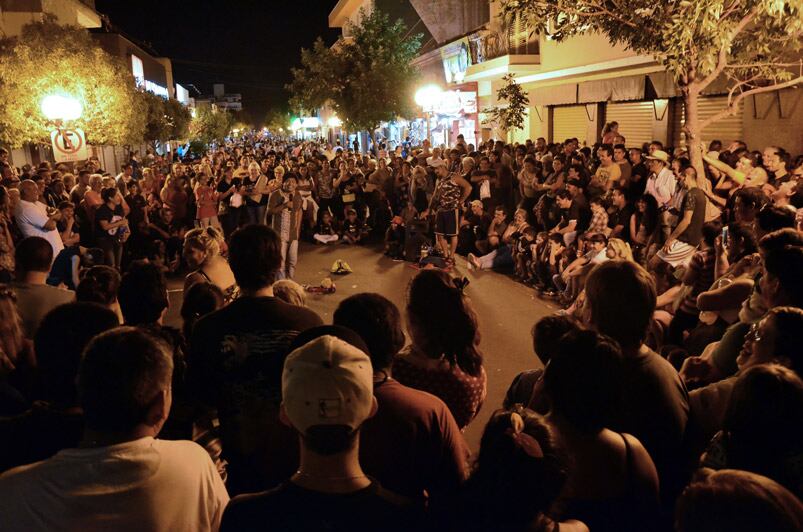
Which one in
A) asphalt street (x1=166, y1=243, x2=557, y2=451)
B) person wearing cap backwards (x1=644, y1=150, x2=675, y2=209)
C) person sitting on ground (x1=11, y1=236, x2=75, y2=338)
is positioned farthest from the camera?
person wearing cap backwards (x1=644, y1=150, x2=675, y2=209)

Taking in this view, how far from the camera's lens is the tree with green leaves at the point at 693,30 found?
7.35m

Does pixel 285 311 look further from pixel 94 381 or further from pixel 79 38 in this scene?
pixel 79 38

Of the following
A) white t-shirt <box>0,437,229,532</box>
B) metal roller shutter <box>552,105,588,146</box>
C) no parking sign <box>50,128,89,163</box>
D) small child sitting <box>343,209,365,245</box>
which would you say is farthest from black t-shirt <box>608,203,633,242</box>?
metal roller shutter <box>552,105,588,146</box>

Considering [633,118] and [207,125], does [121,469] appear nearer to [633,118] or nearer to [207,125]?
[633,118]

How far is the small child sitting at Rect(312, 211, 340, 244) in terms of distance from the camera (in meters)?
15.1

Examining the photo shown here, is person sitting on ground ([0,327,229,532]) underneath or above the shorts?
above

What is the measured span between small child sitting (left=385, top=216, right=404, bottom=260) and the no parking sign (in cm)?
564

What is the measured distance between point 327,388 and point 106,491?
72 centimetres

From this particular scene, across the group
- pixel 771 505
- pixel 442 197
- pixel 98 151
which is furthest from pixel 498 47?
pixel 98 151

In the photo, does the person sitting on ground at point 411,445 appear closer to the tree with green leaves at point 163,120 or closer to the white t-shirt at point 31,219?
the white t-shirt at point 31,219

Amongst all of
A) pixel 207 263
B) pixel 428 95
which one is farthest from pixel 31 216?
pixel 428 95

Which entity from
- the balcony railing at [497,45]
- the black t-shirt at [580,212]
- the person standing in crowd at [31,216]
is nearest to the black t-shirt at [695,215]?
the black t-shirt at [580,212]

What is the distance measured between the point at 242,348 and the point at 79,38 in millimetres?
26441

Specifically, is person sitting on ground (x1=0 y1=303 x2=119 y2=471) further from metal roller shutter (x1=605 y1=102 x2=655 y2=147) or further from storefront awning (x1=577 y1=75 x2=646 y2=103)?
metal roller shutter (x1=605 y1=102 x2=655 y2=147)
